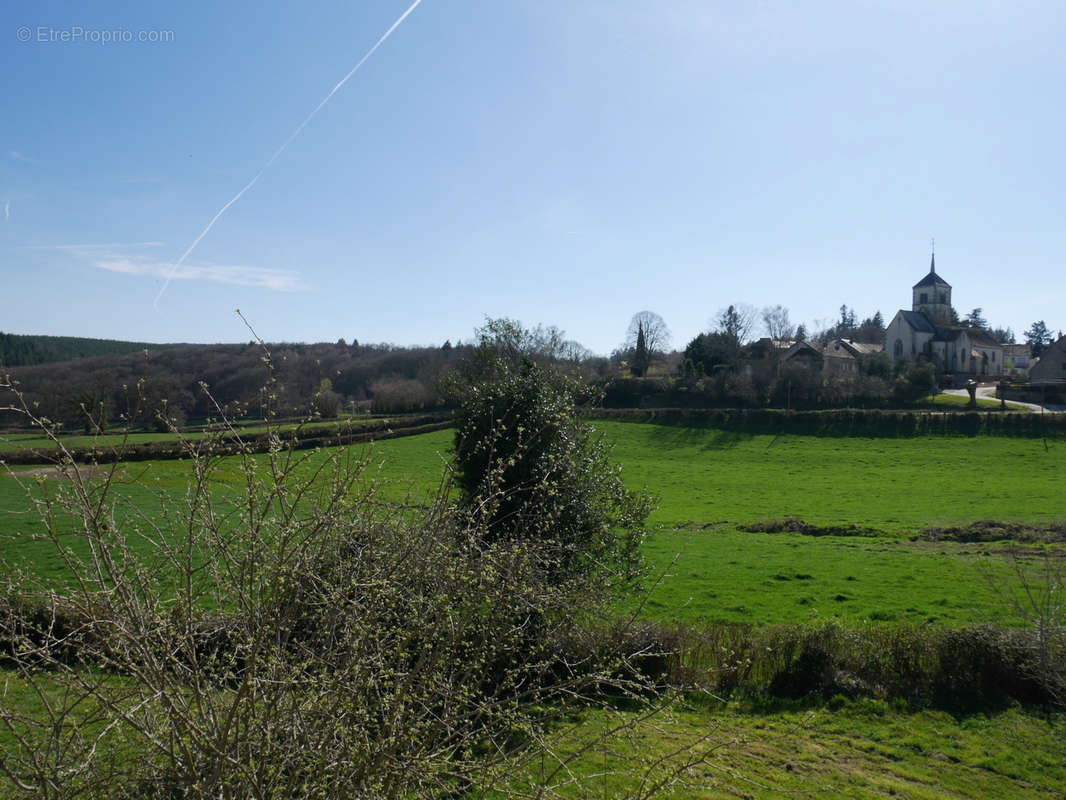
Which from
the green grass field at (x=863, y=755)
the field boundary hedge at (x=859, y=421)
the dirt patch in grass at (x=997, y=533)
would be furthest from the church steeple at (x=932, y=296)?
the green grass field at (x=863, y=755)

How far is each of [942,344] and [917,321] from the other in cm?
356

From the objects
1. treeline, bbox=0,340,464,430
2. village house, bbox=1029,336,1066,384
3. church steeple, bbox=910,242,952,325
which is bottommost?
treeline, bbox=0,340,464,430

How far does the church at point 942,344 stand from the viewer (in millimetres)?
70938

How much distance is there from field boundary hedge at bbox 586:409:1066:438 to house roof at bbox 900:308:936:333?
32.0 m

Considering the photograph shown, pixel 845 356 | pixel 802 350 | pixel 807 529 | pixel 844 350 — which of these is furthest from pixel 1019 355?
pixel 807 529

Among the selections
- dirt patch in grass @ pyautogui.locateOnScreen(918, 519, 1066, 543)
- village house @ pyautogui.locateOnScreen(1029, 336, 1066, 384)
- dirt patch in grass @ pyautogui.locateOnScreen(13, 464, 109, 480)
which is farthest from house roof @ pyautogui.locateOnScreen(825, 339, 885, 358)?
dirt patch in grass @ pyautogui.locateOnScreen(13, 464, 109, 480)

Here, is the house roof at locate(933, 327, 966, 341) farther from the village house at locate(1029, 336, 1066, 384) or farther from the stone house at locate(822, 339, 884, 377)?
the village house at locate(1029, 336, 1066, 384)

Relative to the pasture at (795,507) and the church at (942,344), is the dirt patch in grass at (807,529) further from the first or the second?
the church at (942,344)

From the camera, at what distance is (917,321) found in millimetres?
72875

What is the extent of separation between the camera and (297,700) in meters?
2.98

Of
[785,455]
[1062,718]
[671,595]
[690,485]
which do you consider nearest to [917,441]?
[785,455]

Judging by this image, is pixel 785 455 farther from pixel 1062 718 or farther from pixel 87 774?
pixel 87 774

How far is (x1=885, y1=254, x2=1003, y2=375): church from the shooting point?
7094cm

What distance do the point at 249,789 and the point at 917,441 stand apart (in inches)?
1791
